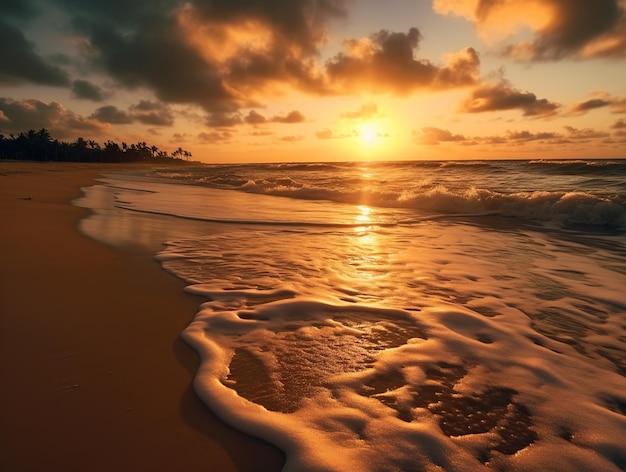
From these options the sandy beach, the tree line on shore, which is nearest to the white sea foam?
the sandy beach

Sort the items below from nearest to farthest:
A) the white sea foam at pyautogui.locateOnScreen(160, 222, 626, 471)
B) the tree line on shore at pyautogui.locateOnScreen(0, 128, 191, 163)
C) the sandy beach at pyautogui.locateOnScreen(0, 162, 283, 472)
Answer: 1. the sandy beach at pyautogui.locateOnScreen(0, 162, 283, 472)
2. the white sea foam at pyautogui.locateOnScreen(160, 222, 626, 471)
3. the tree line on shore at pyautogui.locateOnScreen(0, 128, 191, 163)

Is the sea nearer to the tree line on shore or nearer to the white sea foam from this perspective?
the white sea foam

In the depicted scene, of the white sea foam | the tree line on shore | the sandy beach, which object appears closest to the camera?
the sandy beach

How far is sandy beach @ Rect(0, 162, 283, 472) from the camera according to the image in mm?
1653

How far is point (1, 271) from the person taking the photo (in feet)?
12.8

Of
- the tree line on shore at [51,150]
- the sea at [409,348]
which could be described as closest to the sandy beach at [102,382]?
the sea at [409,348]

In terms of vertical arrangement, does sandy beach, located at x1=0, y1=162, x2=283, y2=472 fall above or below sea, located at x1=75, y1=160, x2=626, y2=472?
above

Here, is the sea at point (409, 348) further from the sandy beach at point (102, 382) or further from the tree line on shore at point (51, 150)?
the tree line on shore at point (51, 150)

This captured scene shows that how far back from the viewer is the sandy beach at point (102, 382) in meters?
1.65

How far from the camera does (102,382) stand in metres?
2.13

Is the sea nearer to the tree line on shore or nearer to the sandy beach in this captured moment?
the sandy beach

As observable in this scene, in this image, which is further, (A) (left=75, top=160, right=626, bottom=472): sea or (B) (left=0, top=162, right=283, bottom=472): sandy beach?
(A) (left=75, top=160, right=626, bottom=472): sea

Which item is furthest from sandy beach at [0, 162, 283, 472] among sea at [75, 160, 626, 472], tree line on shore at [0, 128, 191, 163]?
tree line on shore at [0, 128, 191, 163]

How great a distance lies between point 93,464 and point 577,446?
2.26 m
